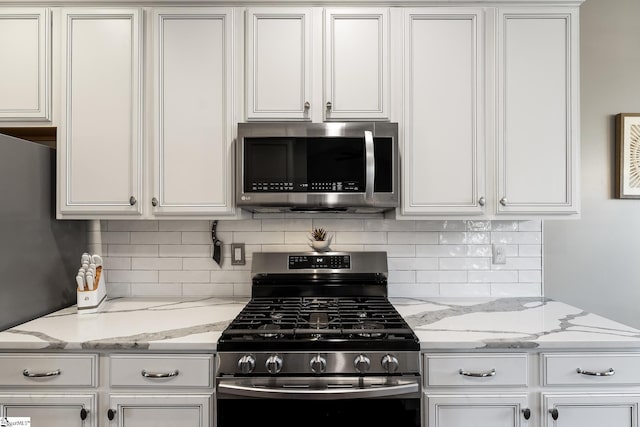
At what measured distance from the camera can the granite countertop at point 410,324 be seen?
1.47m

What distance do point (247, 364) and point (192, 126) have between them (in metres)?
1.12

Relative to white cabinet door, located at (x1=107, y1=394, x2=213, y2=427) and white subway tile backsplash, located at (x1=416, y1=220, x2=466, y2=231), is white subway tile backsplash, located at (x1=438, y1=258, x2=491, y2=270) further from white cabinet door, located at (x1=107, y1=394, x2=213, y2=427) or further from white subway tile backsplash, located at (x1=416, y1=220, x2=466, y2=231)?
white cabinet door, located at (x1=107, y1=394, x2=213, y2=427)

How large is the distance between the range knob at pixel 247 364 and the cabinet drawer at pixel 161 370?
122mm

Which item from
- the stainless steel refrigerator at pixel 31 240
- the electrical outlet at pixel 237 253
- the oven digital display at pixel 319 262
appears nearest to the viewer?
the stainless steel refrigerator at pixel 31 240

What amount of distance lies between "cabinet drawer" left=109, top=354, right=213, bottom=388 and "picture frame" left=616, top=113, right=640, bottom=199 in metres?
2.38

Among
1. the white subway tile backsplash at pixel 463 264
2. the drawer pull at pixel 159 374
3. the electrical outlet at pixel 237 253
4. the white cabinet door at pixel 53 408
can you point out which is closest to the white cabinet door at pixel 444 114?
the white subway tile backsplash at pixel 463 264

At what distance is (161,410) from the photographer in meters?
1.48

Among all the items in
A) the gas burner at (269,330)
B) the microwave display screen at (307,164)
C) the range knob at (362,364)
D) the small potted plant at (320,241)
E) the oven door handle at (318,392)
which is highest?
the microwave display screen at (307,164)

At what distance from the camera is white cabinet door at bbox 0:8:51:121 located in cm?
189

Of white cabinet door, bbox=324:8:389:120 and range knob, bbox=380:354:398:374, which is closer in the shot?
range knob, bbox=380:354:398:374

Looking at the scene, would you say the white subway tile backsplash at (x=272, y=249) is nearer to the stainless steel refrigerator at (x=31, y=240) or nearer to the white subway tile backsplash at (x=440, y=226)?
the white subway tile backsplash at (x=440, y=226)

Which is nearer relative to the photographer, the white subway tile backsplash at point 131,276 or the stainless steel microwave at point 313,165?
the stainless steel microwave at point 313,165

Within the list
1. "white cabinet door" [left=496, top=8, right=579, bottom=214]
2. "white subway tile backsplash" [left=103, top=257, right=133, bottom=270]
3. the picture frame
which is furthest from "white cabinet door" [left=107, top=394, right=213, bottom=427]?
the picture frame

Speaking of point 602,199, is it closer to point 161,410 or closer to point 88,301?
point 161,410
